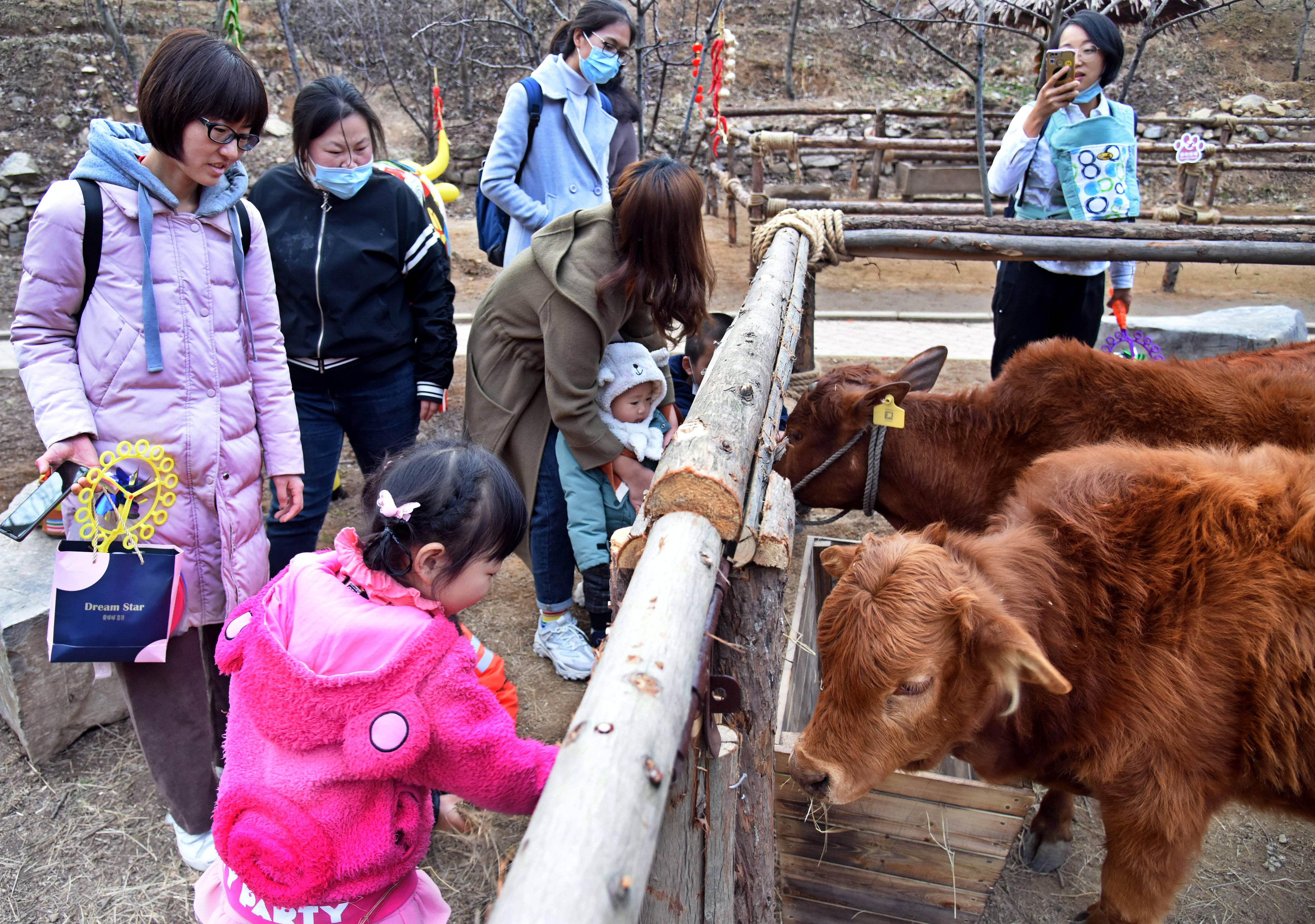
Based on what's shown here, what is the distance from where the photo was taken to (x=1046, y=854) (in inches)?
108

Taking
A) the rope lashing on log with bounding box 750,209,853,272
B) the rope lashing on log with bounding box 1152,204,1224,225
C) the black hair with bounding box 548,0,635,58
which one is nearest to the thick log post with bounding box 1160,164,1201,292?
the rope lashing on log with bounding box 1152,204,1224,225

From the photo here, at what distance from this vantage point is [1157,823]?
6.17 ft

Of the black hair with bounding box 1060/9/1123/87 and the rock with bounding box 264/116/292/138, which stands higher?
the rock with bounding box 264/116/292/138

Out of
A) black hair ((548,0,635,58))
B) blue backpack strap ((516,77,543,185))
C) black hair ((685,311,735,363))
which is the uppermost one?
black hair ((548,0,635,58))

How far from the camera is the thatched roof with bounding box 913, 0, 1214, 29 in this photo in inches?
309

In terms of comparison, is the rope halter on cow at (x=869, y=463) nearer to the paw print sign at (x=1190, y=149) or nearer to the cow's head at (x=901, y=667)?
the cow's head at (x=901, y=667)

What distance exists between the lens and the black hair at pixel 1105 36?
12.1 feet

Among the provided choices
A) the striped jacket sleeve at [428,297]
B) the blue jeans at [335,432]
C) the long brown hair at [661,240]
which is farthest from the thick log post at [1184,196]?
the blue jeans at [335,432]

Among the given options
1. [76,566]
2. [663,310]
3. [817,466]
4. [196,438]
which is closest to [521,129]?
[663,310]

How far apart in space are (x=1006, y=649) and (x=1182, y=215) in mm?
8910

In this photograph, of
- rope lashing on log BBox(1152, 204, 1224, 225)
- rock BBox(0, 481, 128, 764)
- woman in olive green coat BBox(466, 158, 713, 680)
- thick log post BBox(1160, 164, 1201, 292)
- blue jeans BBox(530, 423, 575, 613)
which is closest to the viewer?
woman in olive green coat BBox(466, 158, 713, 680)

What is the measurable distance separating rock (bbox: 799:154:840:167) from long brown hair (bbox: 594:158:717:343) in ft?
51.7

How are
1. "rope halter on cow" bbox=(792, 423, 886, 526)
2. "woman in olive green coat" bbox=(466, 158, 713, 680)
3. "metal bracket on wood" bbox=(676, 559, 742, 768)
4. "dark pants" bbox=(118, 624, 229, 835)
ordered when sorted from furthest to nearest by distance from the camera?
"rope halter on cow" bbox=(792, 423, 886, 526) < "woman in olive green coat" bbox=(466, 158, 713, 680) < "dark pants" bbox=(118, 624, 229, 835) < "metal bracket on wood" bbox=(676, 559, 742, 768)

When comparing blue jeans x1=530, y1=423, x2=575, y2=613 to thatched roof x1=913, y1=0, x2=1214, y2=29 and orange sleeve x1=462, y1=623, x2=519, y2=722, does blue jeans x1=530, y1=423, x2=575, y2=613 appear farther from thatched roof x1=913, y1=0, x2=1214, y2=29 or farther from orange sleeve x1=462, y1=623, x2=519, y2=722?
thatched roof x1=913, y1=0, x2=1214, y2=29
